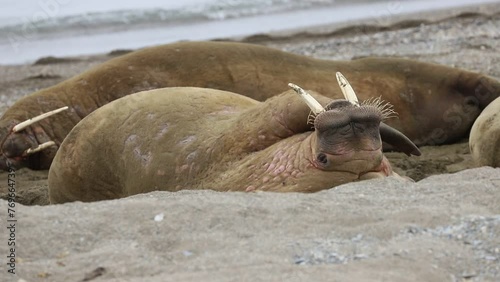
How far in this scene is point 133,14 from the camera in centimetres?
1580

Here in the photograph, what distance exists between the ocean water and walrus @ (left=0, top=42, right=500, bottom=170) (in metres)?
5.65

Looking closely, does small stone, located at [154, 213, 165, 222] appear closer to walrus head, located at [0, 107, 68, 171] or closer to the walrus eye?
the walrus eye

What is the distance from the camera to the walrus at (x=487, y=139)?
17.7 feet

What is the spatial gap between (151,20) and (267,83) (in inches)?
349

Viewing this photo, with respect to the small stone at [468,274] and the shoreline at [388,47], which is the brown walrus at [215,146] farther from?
the shoreline at [388,47]

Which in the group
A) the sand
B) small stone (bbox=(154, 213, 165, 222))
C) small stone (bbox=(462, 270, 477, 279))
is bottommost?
small stone (bbox=(462, 270, 477, 279))

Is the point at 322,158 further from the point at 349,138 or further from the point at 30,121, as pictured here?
the point at 30,121

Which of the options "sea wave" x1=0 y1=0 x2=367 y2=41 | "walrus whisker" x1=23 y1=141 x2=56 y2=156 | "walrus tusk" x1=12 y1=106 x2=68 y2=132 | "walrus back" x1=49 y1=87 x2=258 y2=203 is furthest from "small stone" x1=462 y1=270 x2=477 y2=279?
"sea wave" x1=0 y1=0 x2=367 y2=41

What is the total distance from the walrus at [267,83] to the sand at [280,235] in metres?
2.46

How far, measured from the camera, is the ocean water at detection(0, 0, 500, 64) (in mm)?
13602

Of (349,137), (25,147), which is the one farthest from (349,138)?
(25,147)

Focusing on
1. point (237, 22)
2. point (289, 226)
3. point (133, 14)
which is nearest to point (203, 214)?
point (289, 226)

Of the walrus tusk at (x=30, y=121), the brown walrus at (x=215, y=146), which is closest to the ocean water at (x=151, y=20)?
the walrus tusk at (x=30, y=121)

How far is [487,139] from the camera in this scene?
5.50 metres
